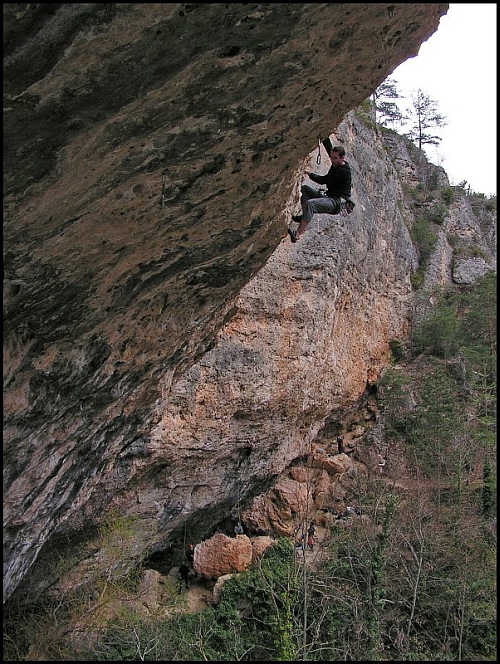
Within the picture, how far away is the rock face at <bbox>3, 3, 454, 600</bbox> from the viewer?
3.14m

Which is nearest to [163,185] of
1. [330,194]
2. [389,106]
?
[330,194]

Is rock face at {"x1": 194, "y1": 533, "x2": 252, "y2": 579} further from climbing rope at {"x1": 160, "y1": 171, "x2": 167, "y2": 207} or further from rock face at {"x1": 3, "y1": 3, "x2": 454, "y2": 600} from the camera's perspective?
climbing rope at {"x1": 160, "y1": 171, "x2": 167, "y2": 207}

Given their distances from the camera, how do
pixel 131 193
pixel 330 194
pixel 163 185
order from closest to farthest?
pixel 131 193, pixel 163 185, pixel 330 194

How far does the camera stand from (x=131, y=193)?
434 centimetres

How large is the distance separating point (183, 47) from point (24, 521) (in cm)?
577

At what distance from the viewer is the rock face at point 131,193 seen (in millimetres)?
3137

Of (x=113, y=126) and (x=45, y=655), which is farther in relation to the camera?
(x=45, y=655)

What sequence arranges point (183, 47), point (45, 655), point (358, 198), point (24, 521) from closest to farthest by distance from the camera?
1. point (183, 47)
2. point (24, 521)
3. point (45, 655)
4. point (358, 198)

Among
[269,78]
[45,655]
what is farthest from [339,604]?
[269,78]

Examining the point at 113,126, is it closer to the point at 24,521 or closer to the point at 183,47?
the point at 183,47

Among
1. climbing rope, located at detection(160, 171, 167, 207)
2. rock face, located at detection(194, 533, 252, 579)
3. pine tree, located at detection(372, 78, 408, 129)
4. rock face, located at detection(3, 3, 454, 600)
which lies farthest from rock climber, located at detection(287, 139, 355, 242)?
pine tree, located at detection(372, 78, 408, 129)

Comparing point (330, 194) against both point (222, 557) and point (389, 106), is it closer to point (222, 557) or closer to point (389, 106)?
point (222, 557)

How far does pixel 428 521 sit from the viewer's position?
43.5 ft

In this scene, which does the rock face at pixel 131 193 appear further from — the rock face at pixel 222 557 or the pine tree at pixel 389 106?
the pine tree at pixel 389 106
